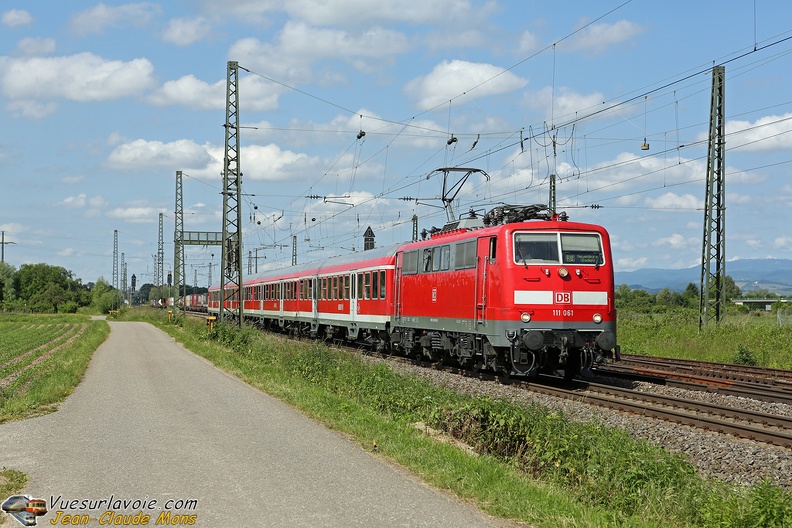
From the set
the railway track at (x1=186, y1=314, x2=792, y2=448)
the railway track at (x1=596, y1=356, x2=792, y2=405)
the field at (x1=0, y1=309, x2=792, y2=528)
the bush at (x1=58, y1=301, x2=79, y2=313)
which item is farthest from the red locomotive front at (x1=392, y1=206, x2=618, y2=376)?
the bush at (x1=58, y1=301, x2=79, y2=313)

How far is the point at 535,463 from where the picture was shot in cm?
1064

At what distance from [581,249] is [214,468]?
1107 centimetres

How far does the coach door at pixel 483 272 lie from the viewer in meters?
18.7

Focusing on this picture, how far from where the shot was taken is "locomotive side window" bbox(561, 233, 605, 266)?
18.2 m

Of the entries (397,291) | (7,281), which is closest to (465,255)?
(397,291)

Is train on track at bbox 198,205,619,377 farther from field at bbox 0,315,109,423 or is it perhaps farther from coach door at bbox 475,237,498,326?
field at bbox 0,315,109,423

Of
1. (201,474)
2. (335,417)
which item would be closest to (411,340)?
(335,417)

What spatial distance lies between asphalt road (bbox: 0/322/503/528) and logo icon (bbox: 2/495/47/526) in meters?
0.09

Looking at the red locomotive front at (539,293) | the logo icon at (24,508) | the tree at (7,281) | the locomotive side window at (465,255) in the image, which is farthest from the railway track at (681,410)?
the tree at (7,281)

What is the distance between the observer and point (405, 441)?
11.0 meters

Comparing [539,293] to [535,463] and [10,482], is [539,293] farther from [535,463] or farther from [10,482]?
[10,482]

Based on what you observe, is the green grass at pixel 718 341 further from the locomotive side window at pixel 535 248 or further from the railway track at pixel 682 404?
the locomotive side window at pixel 535 248

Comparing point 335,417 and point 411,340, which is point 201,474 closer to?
point 335,417

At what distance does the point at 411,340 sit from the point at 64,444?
1492 cm
